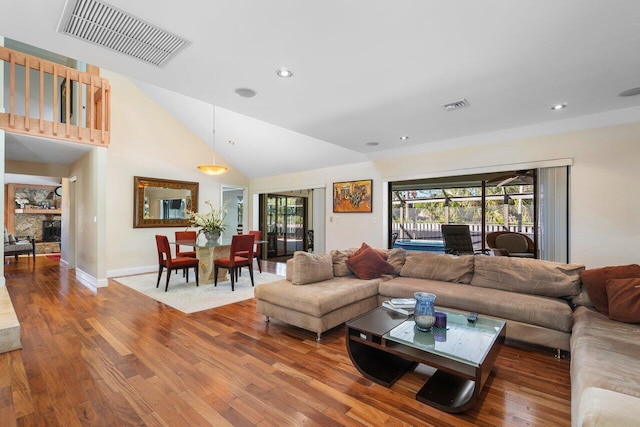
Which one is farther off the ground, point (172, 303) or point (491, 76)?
point (491, 76)

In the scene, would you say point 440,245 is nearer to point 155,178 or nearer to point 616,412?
point 155,178

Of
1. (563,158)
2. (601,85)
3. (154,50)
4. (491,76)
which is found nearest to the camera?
(154,50)

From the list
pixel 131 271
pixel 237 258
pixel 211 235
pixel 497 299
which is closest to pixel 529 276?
pixel 497 299

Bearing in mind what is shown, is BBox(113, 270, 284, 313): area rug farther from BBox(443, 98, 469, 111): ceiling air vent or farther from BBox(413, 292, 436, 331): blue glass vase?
BBox(443, 98, 469, 111): ceiling air vent

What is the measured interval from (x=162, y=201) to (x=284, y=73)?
5443mm

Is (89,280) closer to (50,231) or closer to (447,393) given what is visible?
(447,393)

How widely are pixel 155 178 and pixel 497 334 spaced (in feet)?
22.6

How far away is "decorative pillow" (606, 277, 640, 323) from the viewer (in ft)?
7.77

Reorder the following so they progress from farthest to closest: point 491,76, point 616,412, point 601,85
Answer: point 601,85, point 491,76, point 616,412

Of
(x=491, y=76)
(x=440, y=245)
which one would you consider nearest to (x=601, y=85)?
(x=491, y=76)

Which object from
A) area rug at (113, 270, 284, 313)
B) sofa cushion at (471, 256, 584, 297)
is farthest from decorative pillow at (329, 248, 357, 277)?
sofa cushion at (471, 256, 584, 297)

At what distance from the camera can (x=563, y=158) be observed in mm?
4016

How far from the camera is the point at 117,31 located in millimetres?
2010

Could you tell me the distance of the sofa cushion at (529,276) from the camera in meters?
2.98
